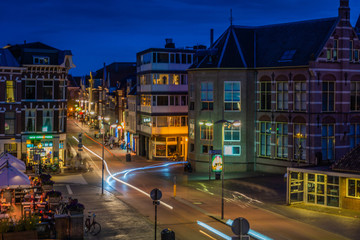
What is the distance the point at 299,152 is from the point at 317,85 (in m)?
6.61

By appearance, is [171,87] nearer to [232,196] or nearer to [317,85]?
[317,85]

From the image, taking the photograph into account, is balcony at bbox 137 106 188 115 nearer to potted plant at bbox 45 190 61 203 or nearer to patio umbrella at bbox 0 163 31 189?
patio umbrella at bbox 0 163 31 189

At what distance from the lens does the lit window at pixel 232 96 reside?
5238 centimetres

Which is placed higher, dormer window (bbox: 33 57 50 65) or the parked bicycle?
dormer window (bbox: 33 57 50 65)

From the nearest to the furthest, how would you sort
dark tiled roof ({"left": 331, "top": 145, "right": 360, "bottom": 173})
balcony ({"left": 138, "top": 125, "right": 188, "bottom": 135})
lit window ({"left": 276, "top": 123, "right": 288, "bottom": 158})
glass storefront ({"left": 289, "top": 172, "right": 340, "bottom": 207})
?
dark tiled roof ({"left": 331, "top": 145, "right": 360, "bottom": 173}), glass storefront ({"left": 289, "top": 172, "right": 340, "bottom": 207}), lit window ({"left": 276, "top": 123, "right": 288, "bottom": 158}), balcony ({"left": 138, "top": 125, "right": 188, "bottom": 135})

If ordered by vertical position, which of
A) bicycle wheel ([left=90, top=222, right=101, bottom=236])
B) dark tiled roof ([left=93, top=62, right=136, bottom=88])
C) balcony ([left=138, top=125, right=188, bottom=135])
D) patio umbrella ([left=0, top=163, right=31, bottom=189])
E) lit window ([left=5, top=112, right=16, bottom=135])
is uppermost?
dark tiled roof ([left=93, top=62, right=136, bottom=88])

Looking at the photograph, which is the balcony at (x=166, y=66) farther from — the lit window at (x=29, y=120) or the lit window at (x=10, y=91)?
the lit window at (x=10, y=91)

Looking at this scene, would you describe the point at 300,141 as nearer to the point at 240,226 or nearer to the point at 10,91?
the point at 10,91

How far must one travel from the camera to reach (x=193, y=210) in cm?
3300

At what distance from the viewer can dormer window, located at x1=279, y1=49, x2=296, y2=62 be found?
160 ft

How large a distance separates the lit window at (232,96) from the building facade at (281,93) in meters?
0.08

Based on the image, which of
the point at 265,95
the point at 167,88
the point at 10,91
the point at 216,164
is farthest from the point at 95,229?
the point at 167,88

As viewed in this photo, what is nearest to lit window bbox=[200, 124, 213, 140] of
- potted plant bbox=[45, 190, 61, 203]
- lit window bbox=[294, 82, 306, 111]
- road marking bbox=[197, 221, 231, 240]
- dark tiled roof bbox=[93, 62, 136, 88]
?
lit window bbox=[294, 82, 306, 111]

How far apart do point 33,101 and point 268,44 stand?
26189 mm
